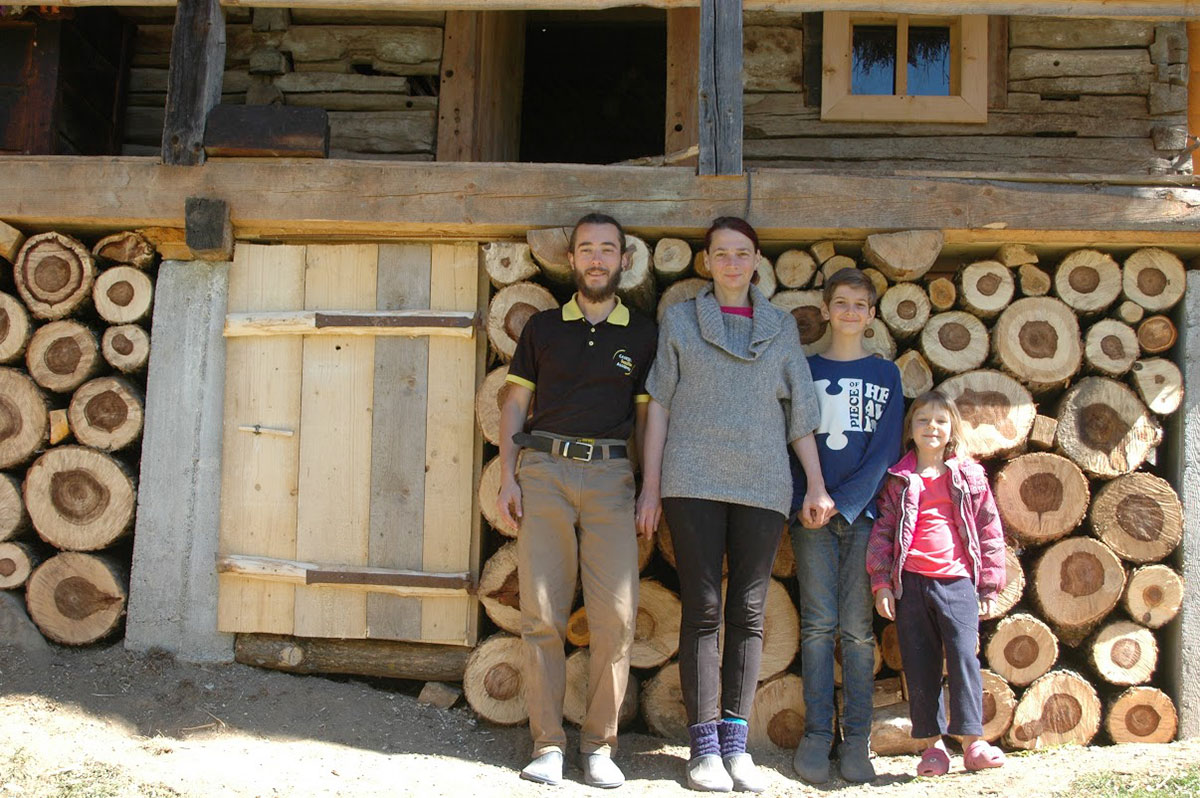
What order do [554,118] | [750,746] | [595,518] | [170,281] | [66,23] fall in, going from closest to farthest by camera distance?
[595,518] → [750,746] → [170,281] → [66,23] → [554,118]

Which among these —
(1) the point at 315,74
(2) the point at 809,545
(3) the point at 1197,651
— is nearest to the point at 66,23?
(1) the point at 315,74

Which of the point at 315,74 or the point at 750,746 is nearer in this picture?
the point at 750,746

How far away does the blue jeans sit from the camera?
4.30m

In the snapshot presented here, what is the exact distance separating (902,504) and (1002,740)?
47.1 inches

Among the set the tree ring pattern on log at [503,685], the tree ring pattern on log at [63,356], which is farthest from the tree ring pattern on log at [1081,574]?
the tree ring pattern on log at [63,356]

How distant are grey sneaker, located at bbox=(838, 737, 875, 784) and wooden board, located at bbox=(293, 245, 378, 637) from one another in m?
2.07

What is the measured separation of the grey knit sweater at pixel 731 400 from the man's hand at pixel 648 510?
6 centimetres

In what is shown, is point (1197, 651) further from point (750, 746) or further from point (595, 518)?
point (595, 518)

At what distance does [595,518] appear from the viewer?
4.24 meters

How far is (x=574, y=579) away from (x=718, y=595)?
560 mm

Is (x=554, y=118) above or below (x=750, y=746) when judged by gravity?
above

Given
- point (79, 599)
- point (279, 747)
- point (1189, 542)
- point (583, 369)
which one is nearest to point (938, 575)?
point (1189, 542)

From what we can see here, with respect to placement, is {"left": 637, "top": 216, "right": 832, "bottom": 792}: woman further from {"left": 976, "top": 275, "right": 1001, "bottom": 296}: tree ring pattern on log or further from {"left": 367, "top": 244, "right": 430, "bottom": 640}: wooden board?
{"left": 367, "top": 244, "right": 430, "bottom": 640}: wooden board

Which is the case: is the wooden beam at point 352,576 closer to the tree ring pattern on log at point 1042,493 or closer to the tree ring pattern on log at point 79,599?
the tree ring pattern on log at point 79,599
